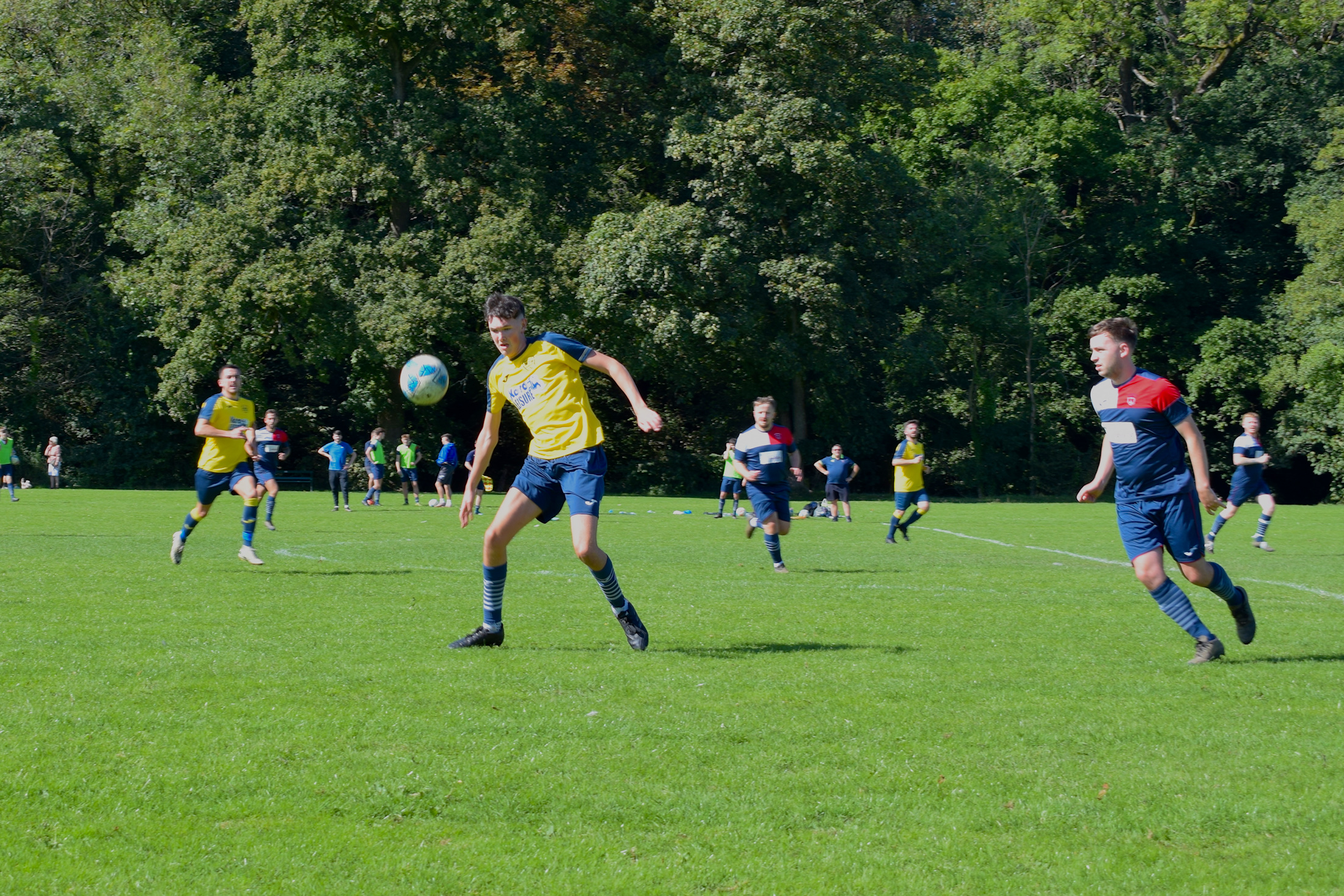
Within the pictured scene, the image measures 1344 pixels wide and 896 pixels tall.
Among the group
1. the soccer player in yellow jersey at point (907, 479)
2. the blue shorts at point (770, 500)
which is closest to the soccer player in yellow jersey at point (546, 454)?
the blue shorts at point (770, 500)

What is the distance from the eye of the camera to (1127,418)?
8039mm

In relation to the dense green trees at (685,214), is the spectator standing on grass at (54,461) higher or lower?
lower

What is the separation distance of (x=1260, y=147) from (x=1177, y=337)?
279 inches

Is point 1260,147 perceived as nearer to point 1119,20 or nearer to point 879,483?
point 1119,20

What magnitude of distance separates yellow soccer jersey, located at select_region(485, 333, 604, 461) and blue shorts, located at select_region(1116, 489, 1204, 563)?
322 centimetres

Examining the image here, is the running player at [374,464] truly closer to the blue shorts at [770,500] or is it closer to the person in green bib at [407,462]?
the person in green bib at [407,462]

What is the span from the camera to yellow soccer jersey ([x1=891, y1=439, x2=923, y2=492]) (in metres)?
20.3

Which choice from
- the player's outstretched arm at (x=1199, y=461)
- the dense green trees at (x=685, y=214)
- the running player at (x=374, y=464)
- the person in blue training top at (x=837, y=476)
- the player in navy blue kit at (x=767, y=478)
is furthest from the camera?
the dense green trees at (x=685, y=214)

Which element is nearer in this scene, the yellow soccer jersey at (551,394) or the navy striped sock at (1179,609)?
the navy striped sock at (1179,609)

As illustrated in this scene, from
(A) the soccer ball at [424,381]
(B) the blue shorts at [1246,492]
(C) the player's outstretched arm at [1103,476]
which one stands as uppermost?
(A) the soccer ball at [424,381]

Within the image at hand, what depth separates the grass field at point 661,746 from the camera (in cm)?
425

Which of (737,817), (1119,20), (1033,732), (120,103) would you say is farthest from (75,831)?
Answer: (1119,20)

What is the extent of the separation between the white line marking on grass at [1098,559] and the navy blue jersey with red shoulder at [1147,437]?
18.4ft

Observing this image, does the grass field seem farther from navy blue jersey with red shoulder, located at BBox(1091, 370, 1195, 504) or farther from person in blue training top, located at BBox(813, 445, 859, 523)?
person in blue training top, located at BBox(813, 445, 859, 523)
